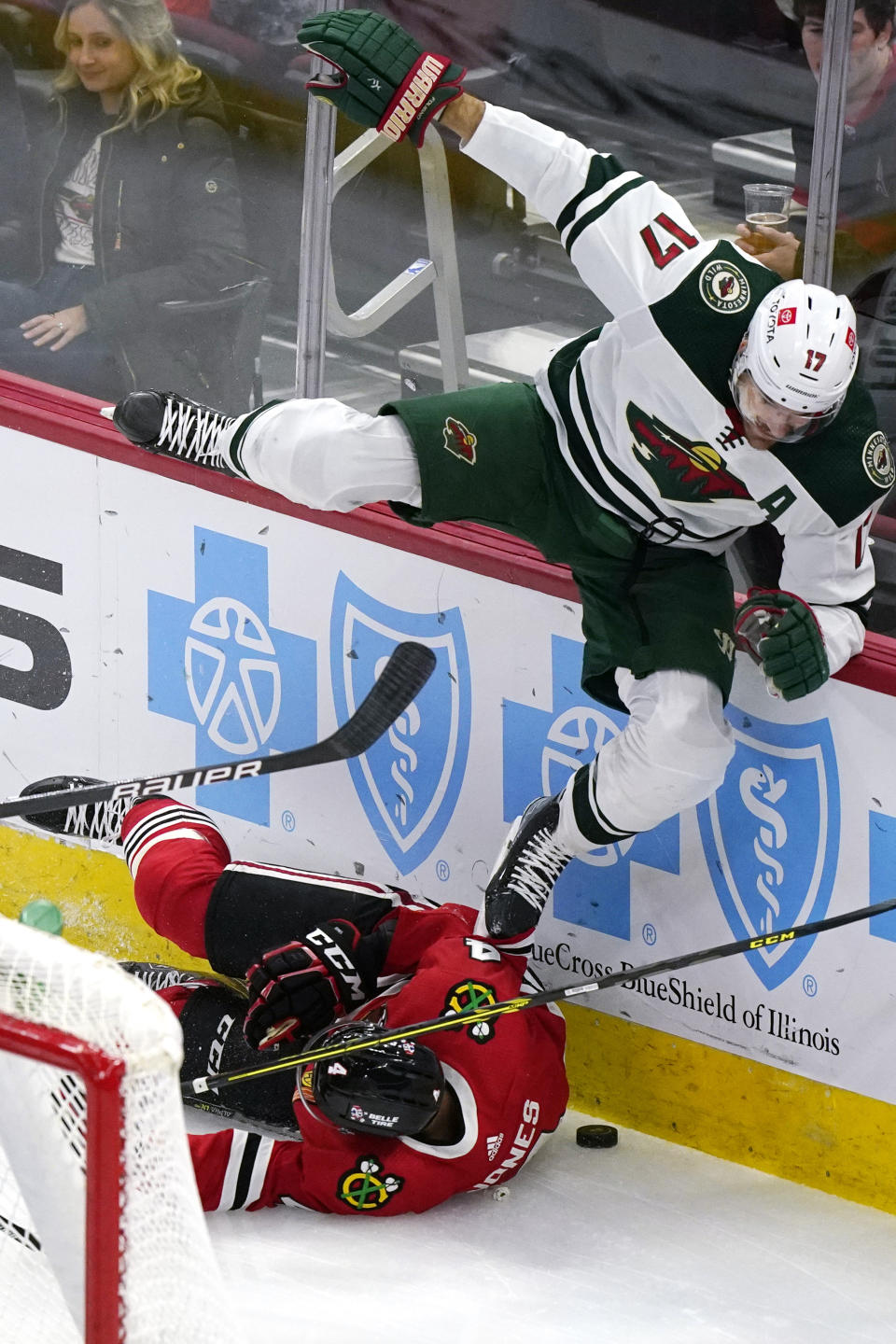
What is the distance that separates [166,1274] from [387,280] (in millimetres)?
2093

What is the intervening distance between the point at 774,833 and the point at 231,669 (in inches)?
42.2

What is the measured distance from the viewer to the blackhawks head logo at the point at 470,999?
9.68 ft

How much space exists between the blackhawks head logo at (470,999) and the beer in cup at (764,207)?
3.90 ft

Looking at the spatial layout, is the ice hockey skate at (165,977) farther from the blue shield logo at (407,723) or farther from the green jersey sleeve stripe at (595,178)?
the green jersey sleeve stripe at (595,178)

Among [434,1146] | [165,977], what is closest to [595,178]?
[434,1146]

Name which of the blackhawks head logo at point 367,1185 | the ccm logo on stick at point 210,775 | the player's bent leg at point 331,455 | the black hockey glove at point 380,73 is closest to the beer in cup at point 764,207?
the black hockey glove at point 380,73

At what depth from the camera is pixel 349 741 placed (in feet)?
10.4

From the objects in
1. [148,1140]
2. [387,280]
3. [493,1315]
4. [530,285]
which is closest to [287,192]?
[387,280]

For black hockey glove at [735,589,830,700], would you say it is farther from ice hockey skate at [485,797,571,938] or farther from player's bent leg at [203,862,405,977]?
player's bent leg at [203,862,405,977]

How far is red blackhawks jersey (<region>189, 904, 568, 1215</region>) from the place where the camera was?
2918 millimetres

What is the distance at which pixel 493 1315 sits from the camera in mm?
A: 2748

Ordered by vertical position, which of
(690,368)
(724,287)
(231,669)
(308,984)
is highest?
(724,287)

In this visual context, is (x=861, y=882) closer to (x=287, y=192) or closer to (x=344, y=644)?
(x=344, y=644)

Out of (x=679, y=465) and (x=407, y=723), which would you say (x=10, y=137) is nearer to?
(x=407, y=723)
